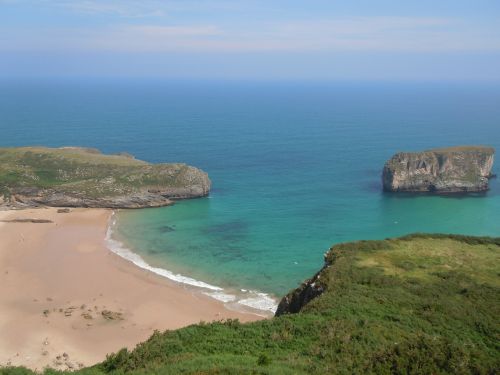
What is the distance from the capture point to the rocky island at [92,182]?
81.0 m

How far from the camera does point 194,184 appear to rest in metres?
86.0

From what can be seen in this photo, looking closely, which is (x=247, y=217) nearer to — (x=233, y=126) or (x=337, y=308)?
(x=337, y=308)

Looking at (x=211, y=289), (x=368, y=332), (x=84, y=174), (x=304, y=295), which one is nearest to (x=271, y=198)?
(x=84, y=174)

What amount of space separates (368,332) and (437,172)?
72192 mm

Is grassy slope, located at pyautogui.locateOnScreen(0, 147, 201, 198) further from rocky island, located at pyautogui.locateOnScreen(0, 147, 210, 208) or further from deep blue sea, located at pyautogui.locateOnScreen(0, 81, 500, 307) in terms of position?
deep blue sea, located at pyautogui.locateOnScreen(0, 81, 500, 307)

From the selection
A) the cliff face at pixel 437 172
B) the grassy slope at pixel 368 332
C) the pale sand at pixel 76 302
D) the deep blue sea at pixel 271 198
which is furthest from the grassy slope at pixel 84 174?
the grassy slope at pixel 368 332

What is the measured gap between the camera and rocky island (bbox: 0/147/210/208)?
81.0 m

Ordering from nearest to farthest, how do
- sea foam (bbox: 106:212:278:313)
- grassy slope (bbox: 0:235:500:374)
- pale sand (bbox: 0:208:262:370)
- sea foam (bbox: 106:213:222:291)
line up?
grassy slope (bbox: 0:235:500:374) → pale sand (bbox: 0:208:262:370) → sea foam (bbox: 106:212:278:313) → sea foam (bbox: 106:213:222:291)

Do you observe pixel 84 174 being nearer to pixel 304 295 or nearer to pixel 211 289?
pixel 211 289

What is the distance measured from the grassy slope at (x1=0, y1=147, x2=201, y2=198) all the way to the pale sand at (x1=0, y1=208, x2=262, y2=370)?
1724 centimetres

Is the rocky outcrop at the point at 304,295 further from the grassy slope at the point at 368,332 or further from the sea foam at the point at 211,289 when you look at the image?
the sea foam at the point at 211,289

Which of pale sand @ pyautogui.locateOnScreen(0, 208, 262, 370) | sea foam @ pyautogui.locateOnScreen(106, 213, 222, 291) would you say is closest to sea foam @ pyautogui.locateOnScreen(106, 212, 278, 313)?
sea foam @ pyautogui.locateOnScreen(106, 213, 222, 291)

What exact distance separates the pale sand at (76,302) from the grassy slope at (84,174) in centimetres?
1724

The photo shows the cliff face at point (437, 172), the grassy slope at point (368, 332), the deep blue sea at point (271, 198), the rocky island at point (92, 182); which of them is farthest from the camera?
the cliff face at point (437, 172)
